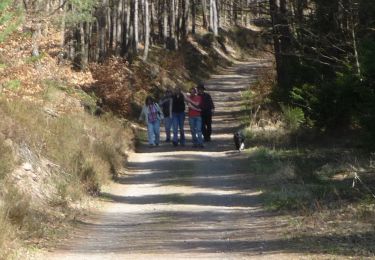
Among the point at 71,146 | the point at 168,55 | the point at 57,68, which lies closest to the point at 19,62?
the point at 71,146

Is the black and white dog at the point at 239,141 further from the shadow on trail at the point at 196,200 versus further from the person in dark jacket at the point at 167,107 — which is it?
the shadow on trail at the point at 196,200

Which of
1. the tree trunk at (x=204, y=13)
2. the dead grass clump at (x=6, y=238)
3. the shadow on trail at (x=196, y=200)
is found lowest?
the shadow on trail at (x=196, y=200)

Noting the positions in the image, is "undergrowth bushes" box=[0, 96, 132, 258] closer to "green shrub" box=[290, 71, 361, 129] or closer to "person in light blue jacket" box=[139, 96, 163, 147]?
"person in light blue jacket" box=[139, 96, 163, 147]

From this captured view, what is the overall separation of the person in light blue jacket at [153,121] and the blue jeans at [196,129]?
4.49ft

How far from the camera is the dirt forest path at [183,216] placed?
937 cm

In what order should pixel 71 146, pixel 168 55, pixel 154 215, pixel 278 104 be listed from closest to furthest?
1. pixel 154 215
2. pixel 71 146
3. pixel 278 104
4. pixel 168 55

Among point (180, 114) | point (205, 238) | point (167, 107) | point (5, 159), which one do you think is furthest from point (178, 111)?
point (205, 238)

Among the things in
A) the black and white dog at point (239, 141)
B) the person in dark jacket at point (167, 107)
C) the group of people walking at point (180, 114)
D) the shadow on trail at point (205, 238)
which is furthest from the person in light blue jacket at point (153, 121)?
the shadow on trail at point (205, 238)

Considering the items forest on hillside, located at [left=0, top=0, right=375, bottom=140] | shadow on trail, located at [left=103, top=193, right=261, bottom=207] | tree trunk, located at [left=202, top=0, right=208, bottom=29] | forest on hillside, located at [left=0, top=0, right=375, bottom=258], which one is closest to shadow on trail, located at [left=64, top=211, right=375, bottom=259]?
forest on hillside, located at [left=0, top=0, right=375, bottom=258]

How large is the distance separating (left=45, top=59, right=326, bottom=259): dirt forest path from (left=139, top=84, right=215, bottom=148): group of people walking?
98cm

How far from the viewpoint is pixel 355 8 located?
1588 cm

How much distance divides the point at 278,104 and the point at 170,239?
14.0 meters

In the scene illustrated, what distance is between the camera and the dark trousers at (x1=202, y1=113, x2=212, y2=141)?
22.2 metres

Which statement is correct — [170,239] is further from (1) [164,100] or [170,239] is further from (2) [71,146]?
(1) [164,100]
